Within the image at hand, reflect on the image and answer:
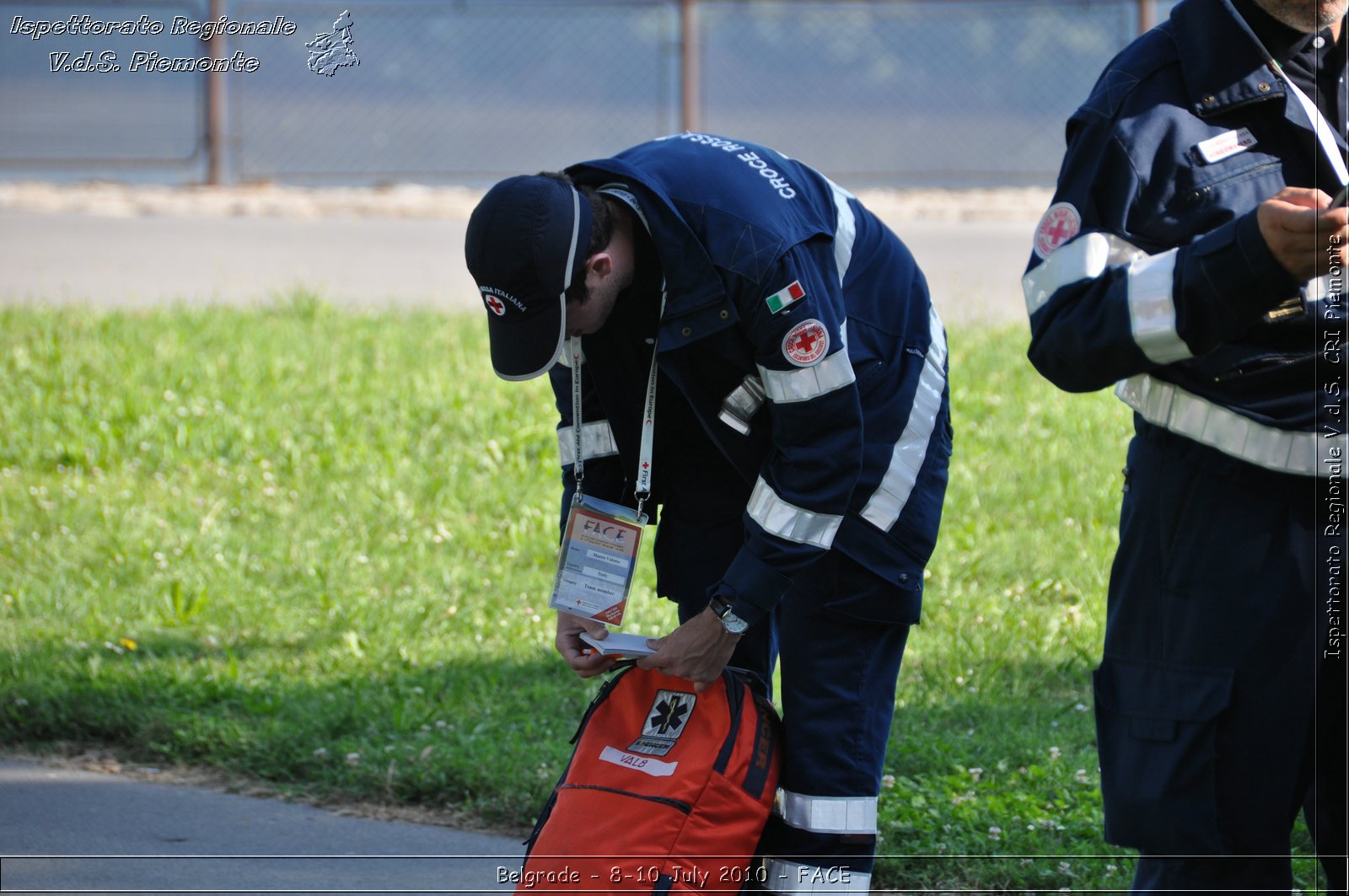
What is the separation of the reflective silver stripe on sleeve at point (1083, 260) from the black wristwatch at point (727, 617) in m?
0.83

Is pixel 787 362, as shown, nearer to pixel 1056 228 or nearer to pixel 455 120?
pixel 1056 228

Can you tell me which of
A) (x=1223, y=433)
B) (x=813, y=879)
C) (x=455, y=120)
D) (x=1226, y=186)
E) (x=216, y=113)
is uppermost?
(x=455, y=120)

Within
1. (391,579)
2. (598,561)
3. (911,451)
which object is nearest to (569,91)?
(391,579)

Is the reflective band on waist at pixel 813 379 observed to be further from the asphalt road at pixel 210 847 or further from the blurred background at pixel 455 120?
the blurred background at pixel 455 120

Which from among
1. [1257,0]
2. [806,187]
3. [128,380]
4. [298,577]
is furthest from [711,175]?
[128,380]

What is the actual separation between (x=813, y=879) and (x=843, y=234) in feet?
4.19

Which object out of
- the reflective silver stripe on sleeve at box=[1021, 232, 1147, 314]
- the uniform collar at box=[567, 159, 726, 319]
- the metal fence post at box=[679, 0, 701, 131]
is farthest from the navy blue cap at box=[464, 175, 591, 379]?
the metal fence post at box=[679, 0, 701, 131]

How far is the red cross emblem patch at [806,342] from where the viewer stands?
8.40 feet

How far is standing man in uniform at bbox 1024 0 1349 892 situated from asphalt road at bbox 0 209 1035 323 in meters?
6.14

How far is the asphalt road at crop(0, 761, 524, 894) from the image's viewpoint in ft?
11.7

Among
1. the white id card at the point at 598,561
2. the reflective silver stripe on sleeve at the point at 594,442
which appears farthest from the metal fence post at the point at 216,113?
the white id card at the point at 598,561

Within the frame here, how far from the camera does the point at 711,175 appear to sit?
2.69m

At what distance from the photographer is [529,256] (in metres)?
2.51

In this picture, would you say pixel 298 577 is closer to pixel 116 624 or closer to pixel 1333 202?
pixel 116 624
